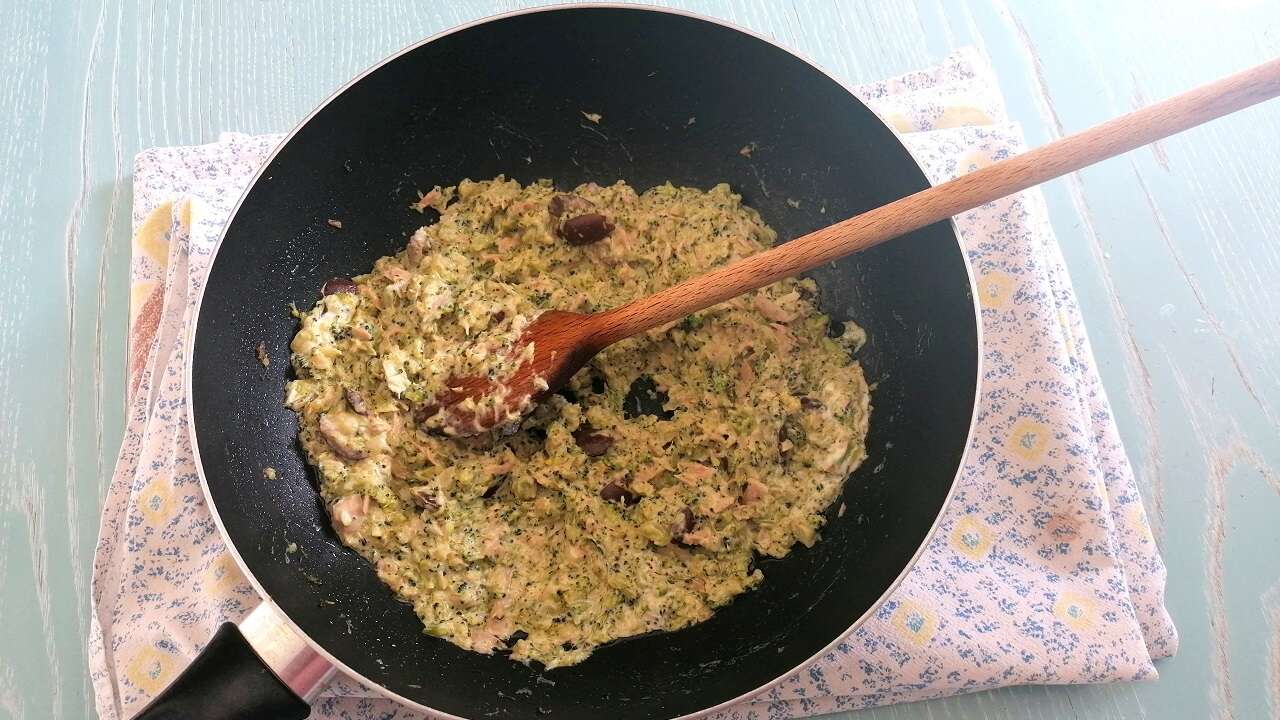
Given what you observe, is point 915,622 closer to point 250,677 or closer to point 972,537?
point 972,537

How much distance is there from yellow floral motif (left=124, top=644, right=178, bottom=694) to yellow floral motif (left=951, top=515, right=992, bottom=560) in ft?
5.75

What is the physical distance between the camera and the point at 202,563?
1974 millimetres

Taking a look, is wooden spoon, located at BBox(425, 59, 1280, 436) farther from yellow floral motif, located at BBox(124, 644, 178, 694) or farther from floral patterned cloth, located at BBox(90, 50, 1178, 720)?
yellow floral motif, located at BBox(124, 644, 178, 694)

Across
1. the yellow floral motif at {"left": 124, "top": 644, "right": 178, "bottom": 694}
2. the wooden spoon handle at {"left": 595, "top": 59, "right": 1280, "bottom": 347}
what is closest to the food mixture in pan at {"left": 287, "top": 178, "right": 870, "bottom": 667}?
the wooden spoon handle at {"left": 595, "top": 59, "right": 1280, "bottom": 347}

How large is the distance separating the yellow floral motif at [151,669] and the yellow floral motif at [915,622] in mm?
1571

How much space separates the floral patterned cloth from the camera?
1.94 metres

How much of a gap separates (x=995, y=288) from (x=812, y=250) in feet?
2.18

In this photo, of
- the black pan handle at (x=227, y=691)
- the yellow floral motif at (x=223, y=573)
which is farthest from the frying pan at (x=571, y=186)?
the yellow floral motif at (x=223, y=573)

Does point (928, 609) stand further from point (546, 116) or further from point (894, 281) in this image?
point (546, 116)

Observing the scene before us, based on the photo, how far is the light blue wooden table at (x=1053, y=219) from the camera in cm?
209

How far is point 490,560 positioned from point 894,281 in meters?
1.11

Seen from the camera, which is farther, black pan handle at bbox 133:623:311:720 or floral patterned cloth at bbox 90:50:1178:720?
floral patterned cloth at bbox 90:50:1178:720

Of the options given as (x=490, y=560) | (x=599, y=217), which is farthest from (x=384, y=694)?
(x=599, y=217)

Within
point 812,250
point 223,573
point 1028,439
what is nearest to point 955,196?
point 812,250
